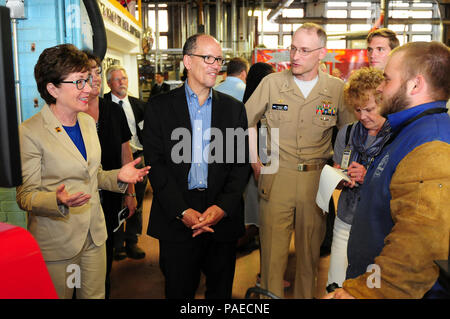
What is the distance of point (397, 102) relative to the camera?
50.4 inches

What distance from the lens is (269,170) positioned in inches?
105

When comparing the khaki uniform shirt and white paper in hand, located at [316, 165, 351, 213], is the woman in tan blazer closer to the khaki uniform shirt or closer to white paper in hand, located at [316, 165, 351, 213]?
white paper in hand, located at [316, 165, 351, 213]

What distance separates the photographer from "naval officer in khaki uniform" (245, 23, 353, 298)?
2553 millimetres

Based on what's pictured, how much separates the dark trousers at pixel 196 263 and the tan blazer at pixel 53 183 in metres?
0.44

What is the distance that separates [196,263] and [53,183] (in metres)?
0.91

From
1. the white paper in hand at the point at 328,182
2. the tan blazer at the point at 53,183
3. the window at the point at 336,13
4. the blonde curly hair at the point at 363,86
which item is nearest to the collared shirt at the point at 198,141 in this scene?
the tan blazer at the point at 53,183

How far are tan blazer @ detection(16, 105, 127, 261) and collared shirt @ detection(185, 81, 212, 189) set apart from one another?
531mm

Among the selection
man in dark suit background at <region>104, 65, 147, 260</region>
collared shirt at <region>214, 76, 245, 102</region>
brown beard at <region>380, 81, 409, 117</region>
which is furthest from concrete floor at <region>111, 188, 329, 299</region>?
brown beard at <region>380, 81, 409, 117</region>

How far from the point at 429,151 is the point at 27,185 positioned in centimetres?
163

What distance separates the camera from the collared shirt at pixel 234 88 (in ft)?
13.7

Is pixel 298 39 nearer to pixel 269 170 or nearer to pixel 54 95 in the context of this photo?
pixel 269 170

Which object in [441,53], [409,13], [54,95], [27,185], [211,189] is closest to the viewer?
[441,53]

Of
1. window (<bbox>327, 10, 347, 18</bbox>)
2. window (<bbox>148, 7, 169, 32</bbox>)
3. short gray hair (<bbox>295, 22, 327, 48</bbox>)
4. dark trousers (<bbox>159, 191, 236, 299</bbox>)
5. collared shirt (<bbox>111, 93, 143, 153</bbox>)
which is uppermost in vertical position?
window (<bbox>327, 10, 347, 18</bbox>)
